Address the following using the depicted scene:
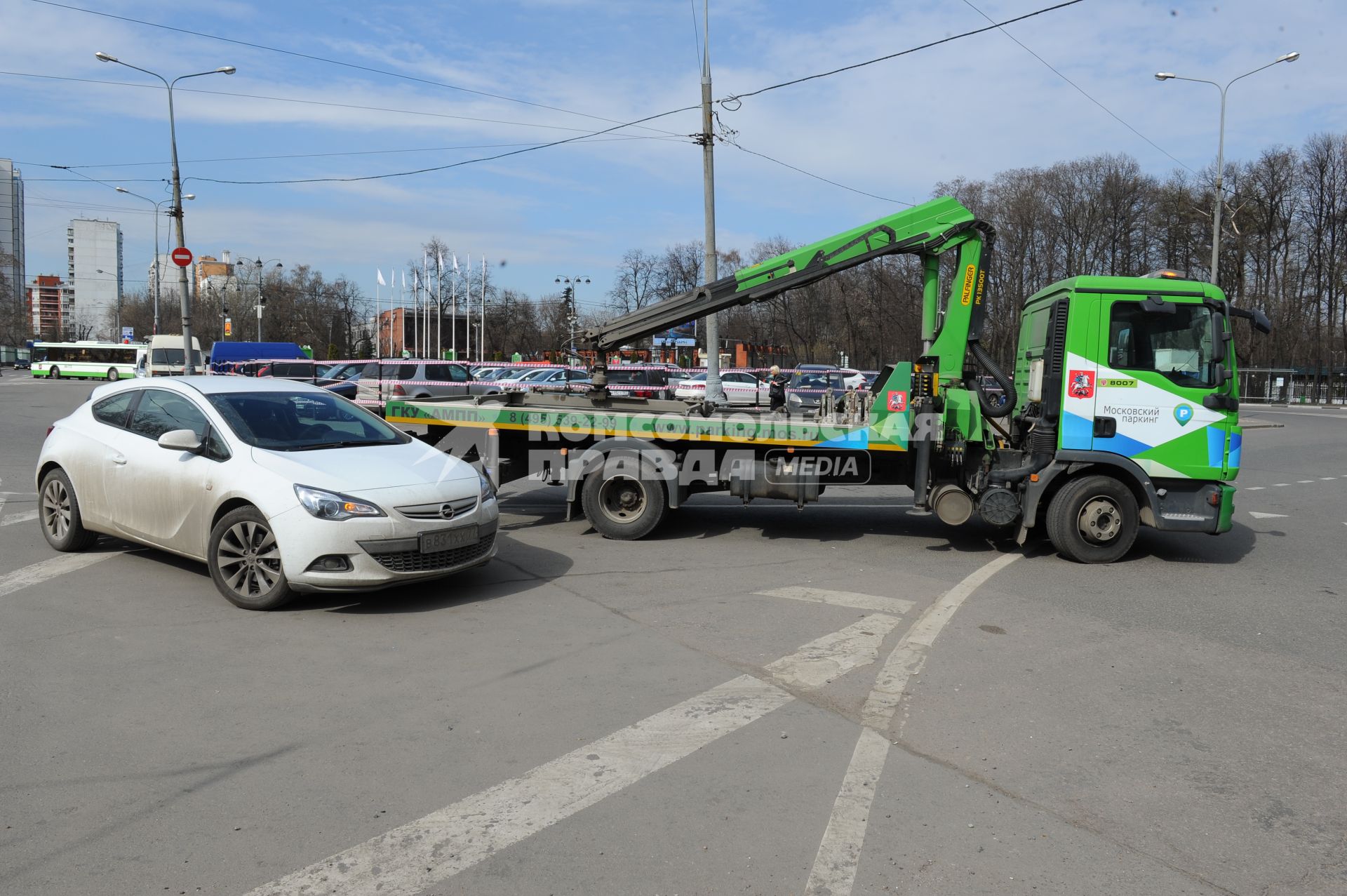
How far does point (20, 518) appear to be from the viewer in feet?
31.9

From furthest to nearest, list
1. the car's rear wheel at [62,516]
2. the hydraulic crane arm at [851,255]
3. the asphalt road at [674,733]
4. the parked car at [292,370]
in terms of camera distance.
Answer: the parked car at [292,370] → the hydraulic crane arm at [851,255] → the car's rear wheel at [62,516] → the asphalt road at [674,733]

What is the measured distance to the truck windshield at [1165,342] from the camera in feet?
27.8

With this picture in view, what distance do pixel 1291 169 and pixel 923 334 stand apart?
64.7 m

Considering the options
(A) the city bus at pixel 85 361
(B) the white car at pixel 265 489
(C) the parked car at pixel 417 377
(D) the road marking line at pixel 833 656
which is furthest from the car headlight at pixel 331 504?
(A) the city bus at pixel 85 361

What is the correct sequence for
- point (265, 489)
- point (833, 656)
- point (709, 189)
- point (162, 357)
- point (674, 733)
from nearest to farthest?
point (674, 733) → point (833, 656) → point (265, 489) → point (709, 189) → point (162, 357)

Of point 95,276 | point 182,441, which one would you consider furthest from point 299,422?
point 95,276

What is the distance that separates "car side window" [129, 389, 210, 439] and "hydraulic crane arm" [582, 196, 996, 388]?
464 centimetres

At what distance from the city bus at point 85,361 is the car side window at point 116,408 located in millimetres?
62356

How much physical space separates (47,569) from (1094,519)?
9.13m

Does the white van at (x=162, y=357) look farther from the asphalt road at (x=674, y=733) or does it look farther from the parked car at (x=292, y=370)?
the asphalt road at (x=674, y=733)

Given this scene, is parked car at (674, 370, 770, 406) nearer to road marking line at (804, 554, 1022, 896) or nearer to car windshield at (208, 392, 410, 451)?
car windshield at (208, 392, 410, 451)

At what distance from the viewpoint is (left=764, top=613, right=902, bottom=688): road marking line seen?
5.39 m

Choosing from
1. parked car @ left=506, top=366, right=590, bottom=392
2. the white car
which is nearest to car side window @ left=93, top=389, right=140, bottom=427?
the white car

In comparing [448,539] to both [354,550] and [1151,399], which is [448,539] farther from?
[1151,399]
